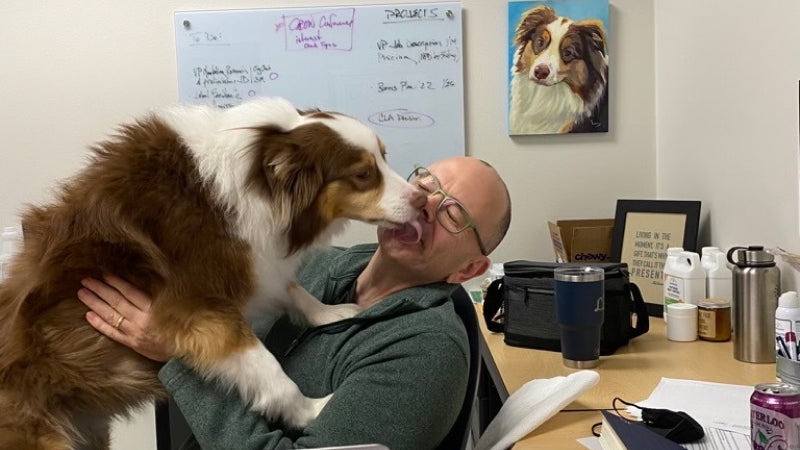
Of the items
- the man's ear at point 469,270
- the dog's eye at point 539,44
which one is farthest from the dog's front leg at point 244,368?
the dog's eye at point 539,44

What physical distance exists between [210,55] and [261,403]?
2.07 meters

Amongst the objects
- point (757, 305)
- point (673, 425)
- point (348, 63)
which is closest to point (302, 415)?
point (673, 425)

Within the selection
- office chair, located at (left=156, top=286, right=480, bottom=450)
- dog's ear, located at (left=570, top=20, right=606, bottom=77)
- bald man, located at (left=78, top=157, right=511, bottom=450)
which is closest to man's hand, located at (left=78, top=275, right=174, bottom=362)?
bald man, located at (left=78, top=157, right=511, bottom=450)

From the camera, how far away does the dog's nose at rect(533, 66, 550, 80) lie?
122 inches

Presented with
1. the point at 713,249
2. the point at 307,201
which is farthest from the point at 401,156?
the point at 307,201

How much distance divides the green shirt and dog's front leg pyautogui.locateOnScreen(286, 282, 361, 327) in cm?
5

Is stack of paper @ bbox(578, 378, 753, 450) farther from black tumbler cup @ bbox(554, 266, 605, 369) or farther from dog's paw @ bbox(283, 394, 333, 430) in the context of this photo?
dog's paw @ bbox(283, 394, 333, 430)

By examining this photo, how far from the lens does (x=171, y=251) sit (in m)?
1.53

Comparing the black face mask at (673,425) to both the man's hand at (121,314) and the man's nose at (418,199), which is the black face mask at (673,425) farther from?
the man's hand at (121,314)

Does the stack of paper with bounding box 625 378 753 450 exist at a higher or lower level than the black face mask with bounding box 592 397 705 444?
lower

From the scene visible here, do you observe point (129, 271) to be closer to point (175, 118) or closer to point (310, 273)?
point (175, 118)

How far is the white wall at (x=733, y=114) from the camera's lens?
1988 millimetres

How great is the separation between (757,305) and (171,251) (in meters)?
1.48

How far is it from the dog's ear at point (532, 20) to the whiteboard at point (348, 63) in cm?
26
